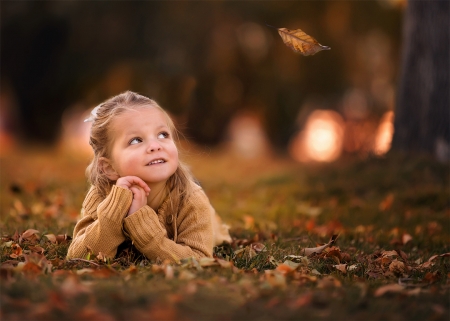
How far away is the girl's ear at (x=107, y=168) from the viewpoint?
12.5ft

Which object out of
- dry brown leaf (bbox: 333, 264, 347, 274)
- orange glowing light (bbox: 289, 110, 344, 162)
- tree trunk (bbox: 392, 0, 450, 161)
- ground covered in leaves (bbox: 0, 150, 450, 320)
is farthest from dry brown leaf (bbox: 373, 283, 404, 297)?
orange glowing light (bbox: 289, 110, 344, 162)

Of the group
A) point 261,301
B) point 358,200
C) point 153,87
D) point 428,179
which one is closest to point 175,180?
point 261,301

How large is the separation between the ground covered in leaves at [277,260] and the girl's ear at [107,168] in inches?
20.0

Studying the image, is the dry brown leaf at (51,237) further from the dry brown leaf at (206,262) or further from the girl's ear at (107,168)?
the dry brown leaf at (206,262)

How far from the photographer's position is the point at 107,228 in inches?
140

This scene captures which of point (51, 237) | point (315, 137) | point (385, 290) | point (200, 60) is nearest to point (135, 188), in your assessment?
point (51, 237)

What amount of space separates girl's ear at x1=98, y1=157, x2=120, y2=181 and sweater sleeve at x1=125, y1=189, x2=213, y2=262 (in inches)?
14.7

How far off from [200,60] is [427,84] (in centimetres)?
800

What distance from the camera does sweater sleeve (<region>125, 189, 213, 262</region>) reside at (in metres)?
3.53

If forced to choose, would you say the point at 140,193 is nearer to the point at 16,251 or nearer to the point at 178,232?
the point at 178,232

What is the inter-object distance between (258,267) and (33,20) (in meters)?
11.9

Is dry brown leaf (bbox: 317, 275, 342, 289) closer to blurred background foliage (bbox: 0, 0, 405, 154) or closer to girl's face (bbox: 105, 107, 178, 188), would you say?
girl's face (bbox: 105, 107, 178, 188)

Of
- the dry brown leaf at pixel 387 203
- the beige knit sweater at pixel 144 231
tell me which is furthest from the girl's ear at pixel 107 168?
the dry brown leaf at pixel 387 203

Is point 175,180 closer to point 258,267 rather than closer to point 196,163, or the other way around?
point 258,267
